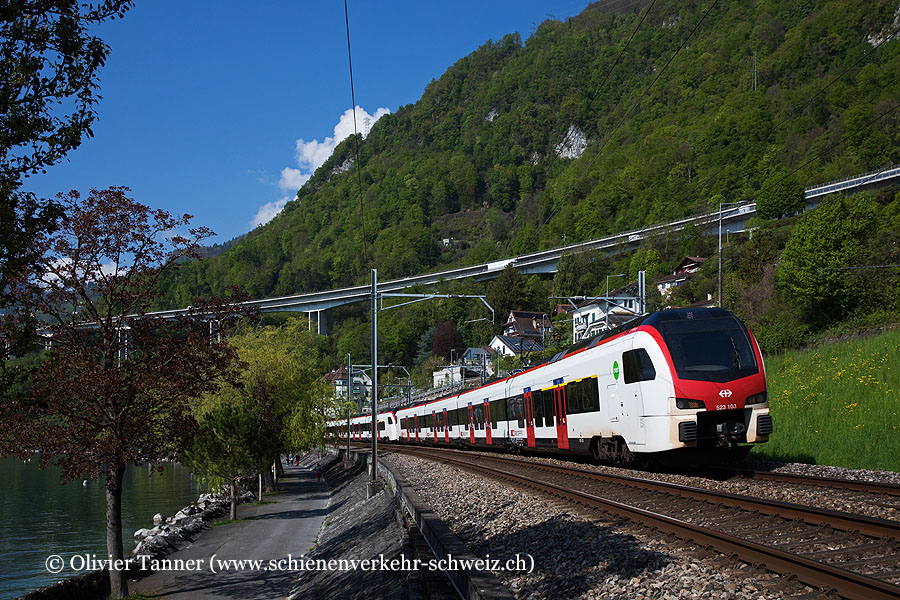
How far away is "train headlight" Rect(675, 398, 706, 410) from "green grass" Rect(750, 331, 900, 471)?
5028 millimetres

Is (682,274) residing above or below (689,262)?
below

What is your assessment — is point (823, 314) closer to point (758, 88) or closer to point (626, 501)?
point (626, 501)

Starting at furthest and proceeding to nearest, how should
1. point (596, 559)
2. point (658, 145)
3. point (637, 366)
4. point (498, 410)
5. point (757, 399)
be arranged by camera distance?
1. point (658, 145)
2. point (498, 410)
3. point (637, 366)
4. point (757, 399)
5. point (596, 559)

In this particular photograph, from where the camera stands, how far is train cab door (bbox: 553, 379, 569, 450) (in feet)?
72.3

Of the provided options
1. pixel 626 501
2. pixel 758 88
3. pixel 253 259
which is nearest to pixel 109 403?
pixel 626 501

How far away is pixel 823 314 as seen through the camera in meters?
47.5

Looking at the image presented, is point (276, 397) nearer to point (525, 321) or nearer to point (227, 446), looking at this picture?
point (227, 446)

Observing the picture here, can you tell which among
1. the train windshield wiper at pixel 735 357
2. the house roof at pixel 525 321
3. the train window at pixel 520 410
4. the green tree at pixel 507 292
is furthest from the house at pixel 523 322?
the train windshield wiper at pixel 735 357

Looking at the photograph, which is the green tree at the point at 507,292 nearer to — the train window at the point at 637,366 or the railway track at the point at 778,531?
the train window at the point at 637,366

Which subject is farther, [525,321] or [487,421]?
[525,321]

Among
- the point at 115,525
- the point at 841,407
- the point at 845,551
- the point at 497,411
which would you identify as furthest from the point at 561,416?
the point at 845,551

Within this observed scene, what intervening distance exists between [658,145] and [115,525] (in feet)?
393

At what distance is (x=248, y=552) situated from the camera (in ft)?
67.7

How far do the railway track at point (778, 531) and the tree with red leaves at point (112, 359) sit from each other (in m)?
7.54
